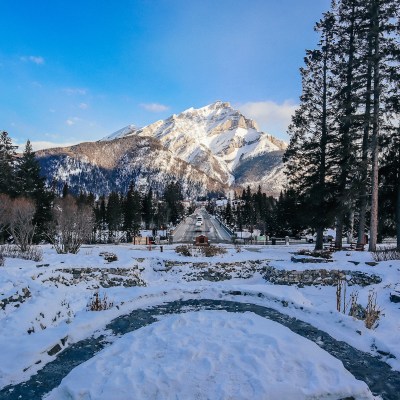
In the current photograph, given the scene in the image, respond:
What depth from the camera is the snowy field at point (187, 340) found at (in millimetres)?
5191

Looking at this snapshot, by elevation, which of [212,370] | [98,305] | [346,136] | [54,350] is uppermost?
[346,136]

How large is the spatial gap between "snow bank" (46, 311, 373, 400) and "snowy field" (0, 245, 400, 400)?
16 millimetres

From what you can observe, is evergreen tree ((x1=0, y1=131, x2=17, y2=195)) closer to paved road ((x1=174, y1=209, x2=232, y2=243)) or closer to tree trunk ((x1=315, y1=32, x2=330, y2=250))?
paved road ((x1=174, y1=209, x2=232, y2=243))

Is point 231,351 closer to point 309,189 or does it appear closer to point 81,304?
point 81,304

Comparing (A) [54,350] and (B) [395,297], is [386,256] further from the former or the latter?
(A) [54,350]

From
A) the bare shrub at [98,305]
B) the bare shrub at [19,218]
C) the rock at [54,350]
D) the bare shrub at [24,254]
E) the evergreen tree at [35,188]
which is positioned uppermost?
the evergreen tree at [35,188]

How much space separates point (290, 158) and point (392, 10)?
424 inches

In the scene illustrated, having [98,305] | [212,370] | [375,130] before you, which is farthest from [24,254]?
[375,130]

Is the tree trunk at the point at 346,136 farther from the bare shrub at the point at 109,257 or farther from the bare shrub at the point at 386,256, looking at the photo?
the bare shrub at the point at 109,257

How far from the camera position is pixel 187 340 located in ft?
22.6

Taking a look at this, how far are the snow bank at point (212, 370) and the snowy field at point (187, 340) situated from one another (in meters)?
0.02

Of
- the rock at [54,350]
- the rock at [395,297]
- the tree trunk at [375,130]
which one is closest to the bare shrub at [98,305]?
the rock at [54,350]

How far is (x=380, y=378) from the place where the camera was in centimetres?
628

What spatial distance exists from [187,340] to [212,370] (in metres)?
1.39
